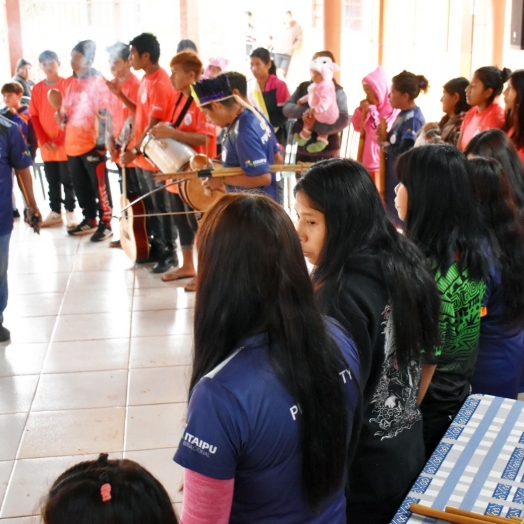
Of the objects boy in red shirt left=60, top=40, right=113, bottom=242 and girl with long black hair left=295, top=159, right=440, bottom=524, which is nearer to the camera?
girl with long black hair left=295, top=159, right=440, bottom=524

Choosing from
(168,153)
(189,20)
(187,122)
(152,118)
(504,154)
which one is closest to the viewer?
(504,154)

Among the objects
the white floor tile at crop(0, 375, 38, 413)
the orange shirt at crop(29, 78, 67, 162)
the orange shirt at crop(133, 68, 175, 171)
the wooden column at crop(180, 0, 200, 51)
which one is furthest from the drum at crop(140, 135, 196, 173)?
the wooden column at crop(180, 0, 200, 51)

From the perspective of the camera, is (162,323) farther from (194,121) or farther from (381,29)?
(381,29)

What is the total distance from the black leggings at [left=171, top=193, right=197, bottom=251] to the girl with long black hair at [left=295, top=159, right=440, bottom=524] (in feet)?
11.8

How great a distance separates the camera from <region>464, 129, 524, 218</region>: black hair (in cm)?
280

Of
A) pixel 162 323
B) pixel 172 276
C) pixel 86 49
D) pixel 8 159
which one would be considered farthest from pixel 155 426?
pixel 86 49

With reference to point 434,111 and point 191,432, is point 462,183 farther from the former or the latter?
point 434,111

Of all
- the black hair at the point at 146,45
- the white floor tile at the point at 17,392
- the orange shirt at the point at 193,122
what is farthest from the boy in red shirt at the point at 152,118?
the white floor tile at the point at 17,392

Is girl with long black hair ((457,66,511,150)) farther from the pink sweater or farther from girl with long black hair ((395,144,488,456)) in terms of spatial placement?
girl with long black hair ((395,144,488,456))

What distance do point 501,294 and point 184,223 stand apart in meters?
3.42

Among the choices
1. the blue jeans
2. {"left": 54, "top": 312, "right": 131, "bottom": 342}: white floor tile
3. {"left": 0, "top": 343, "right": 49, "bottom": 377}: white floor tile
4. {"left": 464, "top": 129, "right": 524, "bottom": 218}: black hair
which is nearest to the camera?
{"left": 464, "top": 129, "right": 524, "bottom": 218}: black hair

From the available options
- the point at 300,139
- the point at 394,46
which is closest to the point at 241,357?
the point at 300,139

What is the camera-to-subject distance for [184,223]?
5.44 m

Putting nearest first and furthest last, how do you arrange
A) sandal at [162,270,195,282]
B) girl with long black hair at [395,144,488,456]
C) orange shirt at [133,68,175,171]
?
girl with long black hair at [395,144,488,456]
orange shirt at [133,68,175,171]
sandal at [162,270,195,282]
